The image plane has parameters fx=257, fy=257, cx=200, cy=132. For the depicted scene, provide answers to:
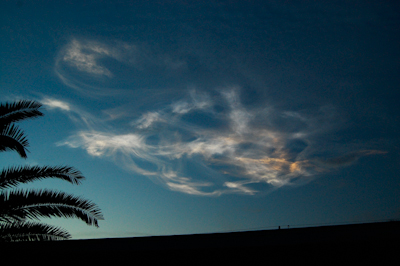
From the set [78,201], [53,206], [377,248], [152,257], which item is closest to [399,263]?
[377,248]

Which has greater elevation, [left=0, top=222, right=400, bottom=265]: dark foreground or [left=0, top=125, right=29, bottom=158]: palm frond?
[left=0, top=125, right=29, bottom=158]: palm frond

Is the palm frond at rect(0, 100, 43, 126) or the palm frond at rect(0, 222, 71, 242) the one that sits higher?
the palm frond at rect(0, 100, 43, 126)

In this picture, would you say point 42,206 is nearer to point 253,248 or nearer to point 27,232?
point 27,232

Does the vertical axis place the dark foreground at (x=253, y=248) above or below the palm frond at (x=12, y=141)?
below

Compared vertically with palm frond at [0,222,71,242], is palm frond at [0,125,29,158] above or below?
above

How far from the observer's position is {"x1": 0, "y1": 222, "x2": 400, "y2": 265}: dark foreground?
253 inches

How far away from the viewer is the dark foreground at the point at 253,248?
21.1ft

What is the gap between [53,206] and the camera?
8.47 m

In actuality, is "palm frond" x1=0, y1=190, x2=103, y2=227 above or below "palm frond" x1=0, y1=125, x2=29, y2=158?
below

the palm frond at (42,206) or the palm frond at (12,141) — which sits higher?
the palm frond at (12,141)

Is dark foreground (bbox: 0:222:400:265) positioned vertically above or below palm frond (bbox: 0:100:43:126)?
below

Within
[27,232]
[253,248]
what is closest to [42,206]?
[27,232]

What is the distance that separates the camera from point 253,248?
6453 millimetres

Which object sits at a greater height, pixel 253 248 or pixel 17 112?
pixel 17 112
